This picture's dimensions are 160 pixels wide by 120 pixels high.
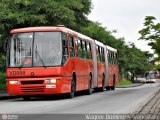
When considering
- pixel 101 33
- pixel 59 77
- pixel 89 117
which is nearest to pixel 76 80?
pixel 59 77

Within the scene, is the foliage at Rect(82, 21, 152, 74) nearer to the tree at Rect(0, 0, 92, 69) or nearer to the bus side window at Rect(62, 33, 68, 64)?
the tree at Rect(0, 0, 92, 69)

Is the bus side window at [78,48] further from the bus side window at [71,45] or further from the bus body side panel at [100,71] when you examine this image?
the bus body side panel at [100,71]

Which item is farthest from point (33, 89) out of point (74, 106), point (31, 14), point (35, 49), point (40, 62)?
point (31, 14)

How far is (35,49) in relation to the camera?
22.1 m

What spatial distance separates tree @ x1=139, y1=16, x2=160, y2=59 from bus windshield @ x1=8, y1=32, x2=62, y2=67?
32.7 m

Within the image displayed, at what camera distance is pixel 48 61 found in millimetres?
21859

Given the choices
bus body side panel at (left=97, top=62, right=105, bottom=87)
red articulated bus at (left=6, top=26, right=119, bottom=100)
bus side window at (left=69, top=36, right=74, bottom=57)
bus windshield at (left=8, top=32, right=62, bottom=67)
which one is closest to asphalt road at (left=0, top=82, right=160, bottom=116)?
red articulated bus at (left=6, top=26, right=119, bottom=100)

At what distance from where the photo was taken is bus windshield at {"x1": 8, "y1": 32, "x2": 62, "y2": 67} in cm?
2191

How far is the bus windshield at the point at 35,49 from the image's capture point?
21.9 m

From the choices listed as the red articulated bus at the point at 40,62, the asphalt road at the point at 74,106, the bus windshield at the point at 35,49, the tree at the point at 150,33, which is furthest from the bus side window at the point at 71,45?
the tree at the point at 150,33

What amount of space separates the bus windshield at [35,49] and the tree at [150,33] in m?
32.7

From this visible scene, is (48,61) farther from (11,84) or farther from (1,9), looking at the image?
(1,9)

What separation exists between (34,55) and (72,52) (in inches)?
91.5

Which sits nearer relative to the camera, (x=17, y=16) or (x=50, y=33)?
(x=50, y=33)
